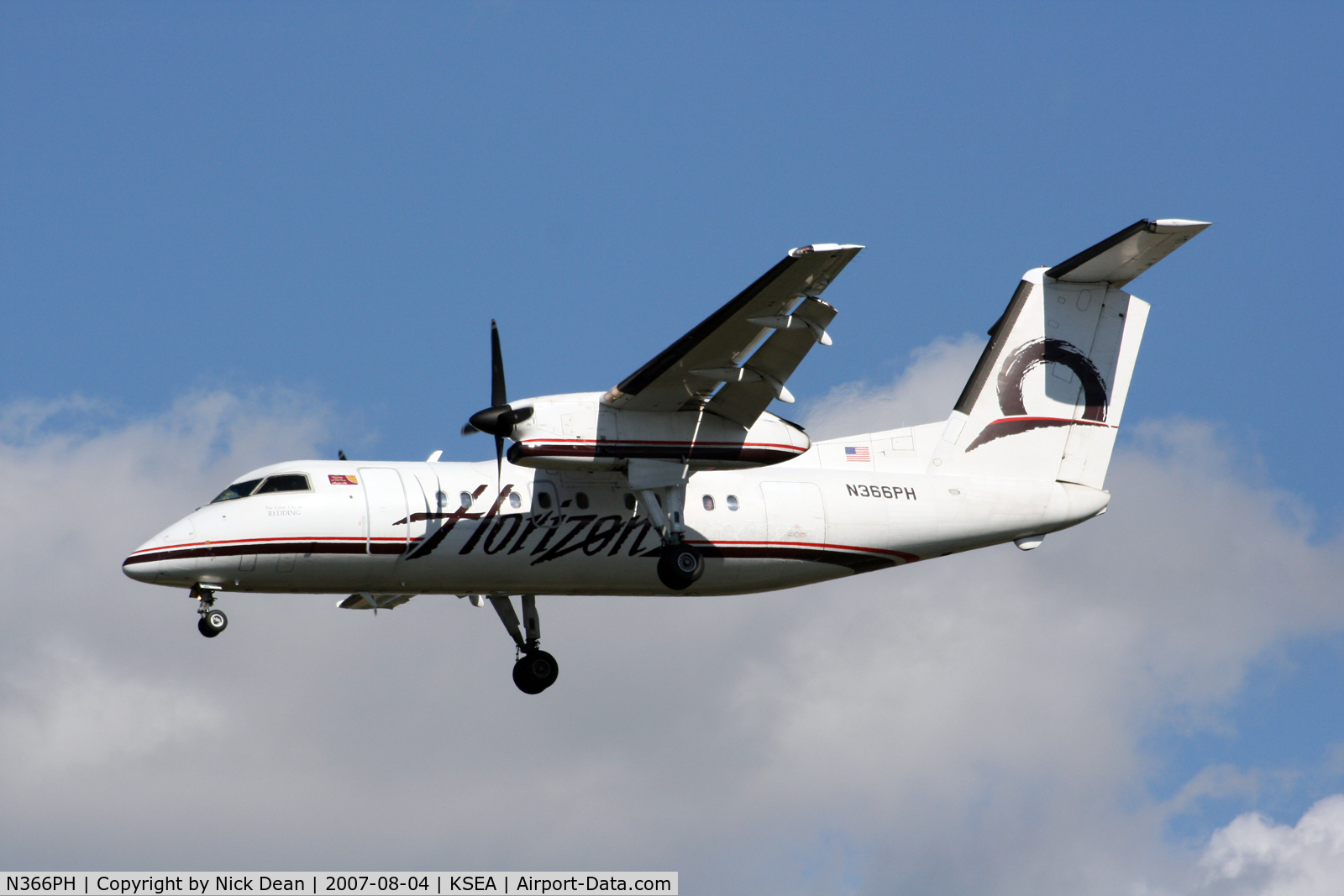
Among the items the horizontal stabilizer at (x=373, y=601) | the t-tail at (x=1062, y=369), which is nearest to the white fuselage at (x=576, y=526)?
the t-tail at (x=1062, y=369)

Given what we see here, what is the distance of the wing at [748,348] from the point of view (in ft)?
55.1

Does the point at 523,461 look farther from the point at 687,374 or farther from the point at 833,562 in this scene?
the point at 833,562

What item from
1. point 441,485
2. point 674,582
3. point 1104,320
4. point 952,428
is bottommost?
point 674,582

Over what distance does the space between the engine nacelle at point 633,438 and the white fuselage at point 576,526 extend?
1.07 meters

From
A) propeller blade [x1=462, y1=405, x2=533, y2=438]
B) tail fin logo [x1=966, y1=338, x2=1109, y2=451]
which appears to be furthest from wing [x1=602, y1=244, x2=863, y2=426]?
tail fin logo [x1=966, y1=338, x2=1109, y2=451]

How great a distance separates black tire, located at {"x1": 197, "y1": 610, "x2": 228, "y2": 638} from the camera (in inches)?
750

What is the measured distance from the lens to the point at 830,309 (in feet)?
57.6

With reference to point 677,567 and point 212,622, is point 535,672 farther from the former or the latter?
point 212,622

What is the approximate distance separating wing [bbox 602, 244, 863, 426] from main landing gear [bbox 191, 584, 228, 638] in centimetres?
560

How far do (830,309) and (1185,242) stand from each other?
20.3ft

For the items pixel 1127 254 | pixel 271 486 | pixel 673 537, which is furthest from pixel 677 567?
pixel 1127 254

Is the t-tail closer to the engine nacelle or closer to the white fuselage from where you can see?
the white fuselage

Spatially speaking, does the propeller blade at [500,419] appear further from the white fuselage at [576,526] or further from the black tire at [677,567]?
the black tire at [677,567]

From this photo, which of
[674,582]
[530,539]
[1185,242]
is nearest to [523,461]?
[530,539]
